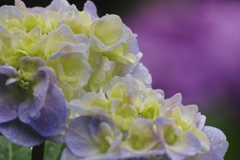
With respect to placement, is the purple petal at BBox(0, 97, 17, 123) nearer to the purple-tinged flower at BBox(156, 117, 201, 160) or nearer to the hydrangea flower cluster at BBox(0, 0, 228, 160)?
the hydrangea flower cluster at BBox(0, 0, 228, 160)

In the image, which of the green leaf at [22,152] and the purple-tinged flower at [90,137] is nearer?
the purple-tinged flower at [90,137]

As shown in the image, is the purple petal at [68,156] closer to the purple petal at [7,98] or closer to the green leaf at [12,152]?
the purple petal at [7,98]

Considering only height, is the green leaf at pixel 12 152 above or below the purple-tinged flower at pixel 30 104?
below

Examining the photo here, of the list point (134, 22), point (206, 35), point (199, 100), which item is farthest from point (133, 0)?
point (199, 100)

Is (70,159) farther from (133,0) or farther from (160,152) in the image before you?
(133,0)

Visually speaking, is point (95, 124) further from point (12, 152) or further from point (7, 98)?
point (12, 152)

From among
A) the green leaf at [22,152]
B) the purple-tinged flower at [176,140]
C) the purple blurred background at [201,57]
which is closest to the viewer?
the purple-tinged flower at [176,140]

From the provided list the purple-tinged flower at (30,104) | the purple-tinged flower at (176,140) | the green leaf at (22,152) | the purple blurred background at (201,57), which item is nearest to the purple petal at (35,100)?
the purple-tinged flower at (30,104)

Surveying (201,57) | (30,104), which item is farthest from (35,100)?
(201,57)
